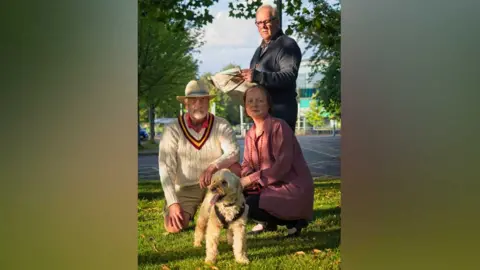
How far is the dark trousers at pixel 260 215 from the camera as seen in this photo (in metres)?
3.78

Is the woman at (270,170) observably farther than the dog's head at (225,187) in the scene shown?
Yes

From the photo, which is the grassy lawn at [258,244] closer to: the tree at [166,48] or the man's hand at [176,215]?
the man's hand at [176,215]

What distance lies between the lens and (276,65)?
12.6 feet

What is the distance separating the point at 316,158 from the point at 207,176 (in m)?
0.74

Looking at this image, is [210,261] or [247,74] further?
[247,74]

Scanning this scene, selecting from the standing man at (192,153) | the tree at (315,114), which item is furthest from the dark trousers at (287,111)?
the standing man at (192,153)

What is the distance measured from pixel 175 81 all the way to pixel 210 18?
0.51 metres

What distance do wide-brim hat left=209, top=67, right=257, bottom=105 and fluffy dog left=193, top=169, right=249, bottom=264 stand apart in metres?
0.50

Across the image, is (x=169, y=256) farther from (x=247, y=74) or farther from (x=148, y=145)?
(x=247, y=74)

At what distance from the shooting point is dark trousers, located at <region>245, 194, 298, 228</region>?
3.78 meters

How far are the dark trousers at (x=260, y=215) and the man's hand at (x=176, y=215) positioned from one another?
1.46 ft

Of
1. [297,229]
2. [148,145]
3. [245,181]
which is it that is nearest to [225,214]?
[245,181]
